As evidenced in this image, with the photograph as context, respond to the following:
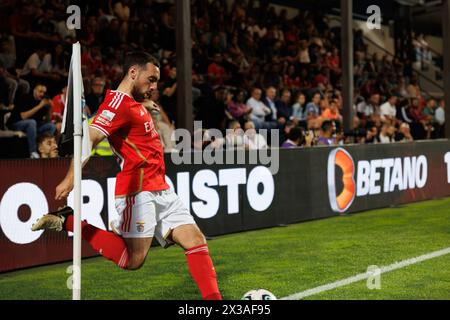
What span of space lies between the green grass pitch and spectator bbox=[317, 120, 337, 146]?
9.46 ft

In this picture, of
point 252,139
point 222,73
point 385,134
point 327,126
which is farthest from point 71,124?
point 385,134

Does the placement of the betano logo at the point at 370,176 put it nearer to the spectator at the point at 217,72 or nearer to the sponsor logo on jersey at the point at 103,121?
the spectator at the point at 217,72

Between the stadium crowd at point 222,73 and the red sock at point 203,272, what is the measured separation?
4.85 metres

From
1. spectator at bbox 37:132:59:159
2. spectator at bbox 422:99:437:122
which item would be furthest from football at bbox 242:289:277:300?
spectator at bbox 422:99:437:122

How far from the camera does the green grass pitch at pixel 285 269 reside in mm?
5895

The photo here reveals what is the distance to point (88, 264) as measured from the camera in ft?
24.6

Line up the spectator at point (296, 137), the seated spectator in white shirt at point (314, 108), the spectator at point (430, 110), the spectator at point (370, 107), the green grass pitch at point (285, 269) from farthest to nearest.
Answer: the spectator at point (430, 110) < the spectator at point (370, 107) < the seated spectator in white shirt at point (314, 108) < the spectator at point (296, 137) < the green grass pitch at point (285, 269)

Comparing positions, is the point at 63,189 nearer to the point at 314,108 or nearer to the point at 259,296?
the point at 259,296

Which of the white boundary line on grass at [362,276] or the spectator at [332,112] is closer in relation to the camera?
the white boundary line on grass at [362,276]

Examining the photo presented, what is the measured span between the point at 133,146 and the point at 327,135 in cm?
836

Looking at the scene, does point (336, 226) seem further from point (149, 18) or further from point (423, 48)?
point (423, 48)

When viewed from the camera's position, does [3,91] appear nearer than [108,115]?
No

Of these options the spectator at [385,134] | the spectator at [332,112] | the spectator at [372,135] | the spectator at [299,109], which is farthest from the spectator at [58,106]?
the spectator at [385,134]

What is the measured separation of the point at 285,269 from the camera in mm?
6891
